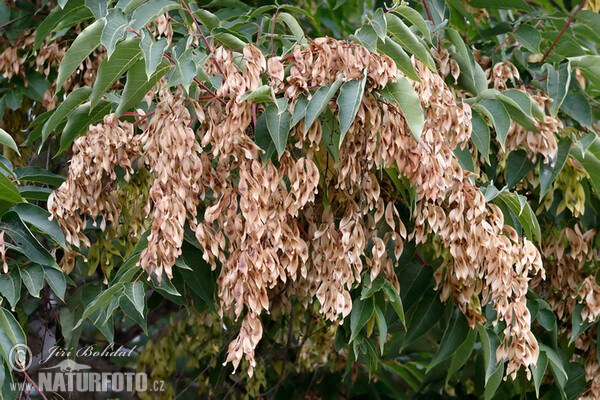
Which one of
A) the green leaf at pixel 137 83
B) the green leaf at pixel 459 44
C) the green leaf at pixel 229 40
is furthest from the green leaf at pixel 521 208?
the green leaf at pixel 137 83

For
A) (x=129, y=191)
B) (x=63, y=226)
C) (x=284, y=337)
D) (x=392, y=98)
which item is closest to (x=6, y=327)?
(x=63, y=226)

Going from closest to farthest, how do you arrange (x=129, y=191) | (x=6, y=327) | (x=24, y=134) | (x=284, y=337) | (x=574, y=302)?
(x=6, y=327)
(x=129, y=191)
(x=574, y=302)
(x=24, y=134)
(x=284, y=337)

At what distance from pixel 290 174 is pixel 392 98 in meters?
0.23

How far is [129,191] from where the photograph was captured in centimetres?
154

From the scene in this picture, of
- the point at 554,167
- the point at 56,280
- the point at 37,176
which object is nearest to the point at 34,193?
the point at 37,176

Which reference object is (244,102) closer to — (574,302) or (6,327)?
(6,327)

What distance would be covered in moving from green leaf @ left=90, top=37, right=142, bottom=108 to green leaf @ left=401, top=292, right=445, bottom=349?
3.04 feet

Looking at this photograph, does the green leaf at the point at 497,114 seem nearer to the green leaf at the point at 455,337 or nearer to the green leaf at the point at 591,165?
the green leaf at the point at 591,165

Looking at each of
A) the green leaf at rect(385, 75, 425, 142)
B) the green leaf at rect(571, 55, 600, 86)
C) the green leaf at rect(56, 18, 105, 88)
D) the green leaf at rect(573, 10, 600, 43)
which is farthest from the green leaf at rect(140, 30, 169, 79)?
the green leaf at rect(573, 10, 600, 43)

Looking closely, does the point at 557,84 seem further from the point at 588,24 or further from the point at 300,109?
the point at 300,109

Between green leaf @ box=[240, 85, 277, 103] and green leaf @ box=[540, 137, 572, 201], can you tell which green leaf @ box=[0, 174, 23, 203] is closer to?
green leaf @ box=[240, 85, 277, 103]

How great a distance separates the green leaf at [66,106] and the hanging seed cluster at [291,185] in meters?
0.12

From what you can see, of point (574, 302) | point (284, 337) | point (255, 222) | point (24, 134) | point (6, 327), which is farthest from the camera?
point (284, 337)

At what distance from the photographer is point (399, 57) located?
1281mm
